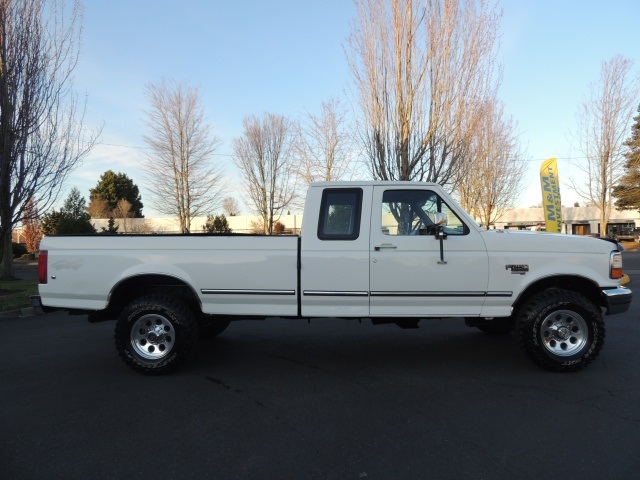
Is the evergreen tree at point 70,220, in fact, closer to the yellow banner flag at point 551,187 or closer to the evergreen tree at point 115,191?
the yellow banner flag at point 551,187

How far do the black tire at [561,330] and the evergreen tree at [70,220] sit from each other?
1893 cm

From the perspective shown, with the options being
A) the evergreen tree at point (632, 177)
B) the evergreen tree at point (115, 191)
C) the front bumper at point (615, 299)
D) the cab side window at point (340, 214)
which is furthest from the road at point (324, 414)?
the evergreen tree at point (115, 191)

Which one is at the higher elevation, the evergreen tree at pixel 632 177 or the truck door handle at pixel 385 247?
the evergreen tree at pixel 632 177

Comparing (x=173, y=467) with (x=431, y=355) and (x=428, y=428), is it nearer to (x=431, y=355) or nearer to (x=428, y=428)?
(x=428, y=428)

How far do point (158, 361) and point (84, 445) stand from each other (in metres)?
1.55

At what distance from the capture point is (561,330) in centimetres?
451

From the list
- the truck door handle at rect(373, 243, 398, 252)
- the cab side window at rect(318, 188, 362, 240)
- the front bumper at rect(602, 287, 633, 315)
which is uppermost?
the cab side window at rect(318, 188, 362, 240)

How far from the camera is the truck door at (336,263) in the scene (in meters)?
4.49

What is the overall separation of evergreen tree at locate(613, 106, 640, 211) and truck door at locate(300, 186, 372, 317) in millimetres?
39672

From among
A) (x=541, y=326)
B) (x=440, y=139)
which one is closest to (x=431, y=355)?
(x=541, y=326)

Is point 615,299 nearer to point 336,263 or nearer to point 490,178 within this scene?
point 336,263

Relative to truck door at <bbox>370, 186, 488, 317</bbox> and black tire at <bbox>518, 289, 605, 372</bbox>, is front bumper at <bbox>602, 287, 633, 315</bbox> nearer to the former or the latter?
black tire at <bbox>518, 289, 605, 372</bbox>

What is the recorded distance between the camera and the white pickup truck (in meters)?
4.48

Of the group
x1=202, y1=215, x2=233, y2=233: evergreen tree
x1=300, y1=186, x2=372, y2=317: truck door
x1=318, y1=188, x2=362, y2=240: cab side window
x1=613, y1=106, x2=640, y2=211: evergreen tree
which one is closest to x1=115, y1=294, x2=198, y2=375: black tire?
x1=300, y1=186, x2=372, y2=317: truck door
